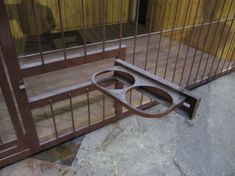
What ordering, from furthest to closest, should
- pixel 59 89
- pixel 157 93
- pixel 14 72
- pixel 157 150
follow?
pixel 157 150 → pixel 59 89 → pixel 14 72 → pixel 157 93

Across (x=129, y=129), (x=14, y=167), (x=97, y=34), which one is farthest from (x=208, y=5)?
(x=14, y=167)

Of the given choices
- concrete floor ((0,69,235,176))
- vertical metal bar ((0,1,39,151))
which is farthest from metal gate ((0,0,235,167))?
concrete floor ((0,69,235,176))

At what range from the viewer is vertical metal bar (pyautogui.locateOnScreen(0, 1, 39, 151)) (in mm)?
918

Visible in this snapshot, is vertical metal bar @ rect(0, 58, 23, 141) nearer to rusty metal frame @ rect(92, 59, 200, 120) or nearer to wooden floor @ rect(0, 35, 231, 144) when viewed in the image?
wooden floor @ rect(0, 35, 231, 144)

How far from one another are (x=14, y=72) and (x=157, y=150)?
102 cm

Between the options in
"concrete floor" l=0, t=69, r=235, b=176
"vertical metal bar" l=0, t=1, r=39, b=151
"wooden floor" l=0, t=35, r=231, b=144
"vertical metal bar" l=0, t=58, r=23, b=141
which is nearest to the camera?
"vertical metal bar" l=0, t=1, r=39, b=151

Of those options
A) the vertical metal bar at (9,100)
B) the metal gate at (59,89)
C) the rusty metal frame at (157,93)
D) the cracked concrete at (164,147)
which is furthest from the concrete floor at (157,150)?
the rusty metal frame at (157,93)

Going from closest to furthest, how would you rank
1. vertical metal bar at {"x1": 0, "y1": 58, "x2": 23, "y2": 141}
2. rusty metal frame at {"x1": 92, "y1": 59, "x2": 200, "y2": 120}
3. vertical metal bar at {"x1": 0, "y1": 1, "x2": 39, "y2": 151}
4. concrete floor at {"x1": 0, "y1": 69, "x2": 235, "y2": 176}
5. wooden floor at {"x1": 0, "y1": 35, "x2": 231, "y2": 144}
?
rusty metal frame at {"x1": 92, "y1": 59, "x2": 200, "y2": 120} < vertical metal bar at {"x1": 0, "y1": 1, "x2": 39, "y2": 151} < vertical metal bar at {"x1": 0, "y1": 58, "x2": 23, "y2": 141} < concrete floor at {"x1": 0, "y1": 69, "x2": 235, "y2": 176} < wooden floor at {"x1": 0, "y1": 35, "x2": 231, "y2": 144}

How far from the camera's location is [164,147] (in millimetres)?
1479

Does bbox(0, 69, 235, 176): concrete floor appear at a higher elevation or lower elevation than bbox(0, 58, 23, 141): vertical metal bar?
lower

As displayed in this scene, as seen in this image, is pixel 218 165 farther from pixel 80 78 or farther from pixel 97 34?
pixel 97 34

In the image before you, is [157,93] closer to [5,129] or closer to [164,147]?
[164,147]

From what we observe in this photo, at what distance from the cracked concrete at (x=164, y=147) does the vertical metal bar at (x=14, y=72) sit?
0.33m

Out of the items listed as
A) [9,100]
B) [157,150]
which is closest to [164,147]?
[157,150]
